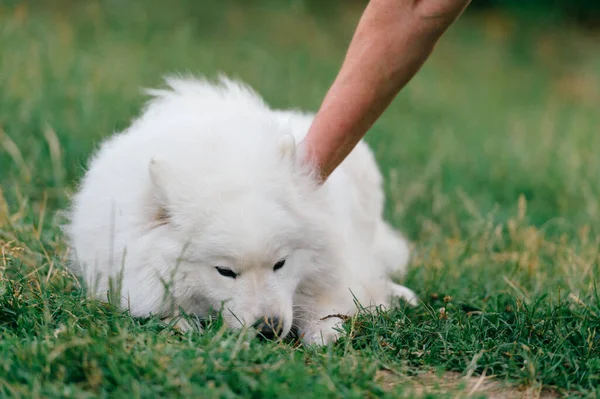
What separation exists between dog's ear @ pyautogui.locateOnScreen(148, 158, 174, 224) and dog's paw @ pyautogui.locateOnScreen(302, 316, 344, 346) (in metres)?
0.79

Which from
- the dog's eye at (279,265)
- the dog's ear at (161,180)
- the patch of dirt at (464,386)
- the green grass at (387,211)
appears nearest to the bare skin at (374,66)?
the dog's eye at (279,265)

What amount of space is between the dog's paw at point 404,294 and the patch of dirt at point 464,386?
35.2 inches

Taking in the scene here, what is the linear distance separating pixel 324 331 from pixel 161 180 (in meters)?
0.93

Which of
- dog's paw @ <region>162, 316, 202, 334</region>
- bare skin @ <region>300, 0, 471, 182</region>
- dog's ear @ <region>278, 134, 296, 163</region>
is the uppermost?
bare skin @ <region>300, 0, 471, 182</region>

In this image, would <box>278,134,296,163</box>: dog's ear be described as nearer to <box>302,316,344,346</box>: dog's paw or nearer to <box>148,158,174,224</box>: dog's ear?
<box>148,158,174,224</box>: dog's ear

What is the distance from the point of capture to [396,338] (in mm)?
2828

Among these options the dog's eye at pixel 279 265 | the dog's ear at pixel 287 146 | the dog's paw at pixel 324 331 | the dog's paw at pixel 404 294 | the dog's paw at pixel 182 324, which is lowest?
the dog's paw at pixel 182 324

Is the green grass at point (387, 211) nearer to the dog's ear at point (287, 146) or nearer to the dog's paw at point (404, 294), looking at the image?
the dog's paw at point (404, 294)

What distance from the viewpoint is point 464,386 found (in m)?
2.40

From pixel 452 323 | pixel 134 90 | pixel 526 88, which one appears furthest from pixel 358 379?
pixel 526 88

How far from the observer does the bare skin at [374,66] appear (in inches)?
110

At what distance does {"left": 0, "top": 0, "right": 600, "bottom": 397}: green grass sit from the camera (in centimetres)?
231

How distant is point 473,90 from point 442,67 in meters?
1.19

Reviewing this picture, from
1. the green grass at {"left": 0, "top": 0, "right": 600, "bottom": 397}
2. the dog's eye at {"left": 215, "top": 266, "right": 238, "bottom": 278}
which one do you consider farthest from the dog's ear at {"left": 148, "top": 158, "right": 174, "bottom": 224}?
the green grass at {"left": 0, "top": 0, "right": 600, "bottom": 397}
